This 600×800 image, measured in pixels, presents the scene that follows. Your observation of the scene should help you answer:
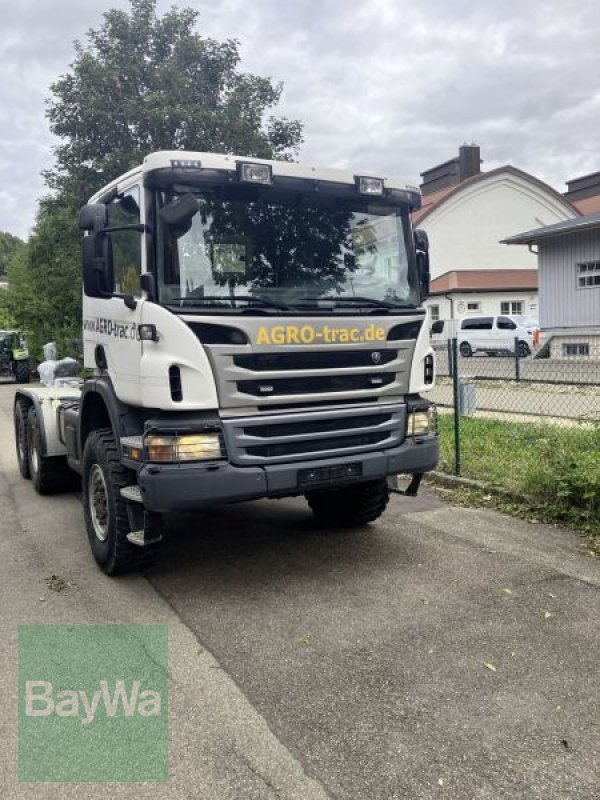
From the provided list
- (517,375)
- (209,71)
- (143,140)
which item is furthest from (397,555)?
(209,71)

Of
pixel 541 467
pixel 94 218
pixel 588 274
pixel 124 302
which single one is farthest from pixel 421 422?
pixel 588 274

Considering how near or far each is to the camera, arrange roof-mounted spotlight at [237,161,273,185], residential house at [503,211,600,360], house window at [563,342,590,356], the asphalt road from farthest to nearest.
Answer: house window at [563,342,590,356] → residential house at [503,211,600,360] → roof-mounted spotlight at [237,161,273,185] → the asphalt road

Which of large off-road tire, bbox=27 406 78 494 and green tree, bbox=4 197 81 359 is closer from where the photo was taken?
large off-road tire, bbox=27 406 78 494

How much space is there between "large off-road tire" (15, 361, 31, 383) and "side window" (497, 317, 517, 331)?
20.3 meters

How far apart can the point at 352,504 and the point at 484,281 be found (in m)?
34.0

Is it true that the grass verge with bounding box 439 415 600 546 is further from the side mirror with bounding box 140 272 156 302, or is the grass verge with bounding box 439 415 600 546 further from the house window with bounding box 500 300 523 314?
the house window with bounding box 500 300 523 314

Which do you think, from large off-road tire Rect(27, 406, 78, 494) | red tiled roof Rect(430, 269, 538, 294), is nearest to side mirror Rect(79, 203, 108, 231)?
large off-road tire Rect(27, 406, 78, 494)

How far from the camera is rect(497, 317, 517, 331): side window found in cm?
2850

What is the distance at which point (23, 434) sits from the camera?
28.2 ft

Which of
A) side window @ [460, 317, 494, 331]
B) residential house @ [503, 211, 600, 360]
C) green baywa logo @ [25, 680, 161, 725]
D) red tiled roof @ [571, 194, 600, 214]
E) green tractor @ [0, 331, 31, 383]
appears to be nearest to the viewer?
green baywa logo @ [25, 680, 161, 725]

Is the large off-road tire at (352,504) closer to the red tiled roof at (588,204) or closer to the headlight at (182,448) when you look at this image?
the headlight at (182,448)

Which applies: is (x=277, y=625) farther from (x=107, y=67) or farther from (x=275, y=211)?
(x=107, y=67)

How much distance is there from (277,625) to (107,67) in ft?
64.8

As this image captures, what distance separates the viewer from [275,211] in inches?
187
